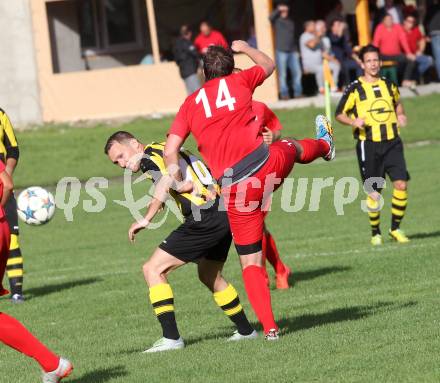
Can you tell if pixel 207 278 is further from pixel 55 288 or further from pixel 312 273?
pixel 55 288

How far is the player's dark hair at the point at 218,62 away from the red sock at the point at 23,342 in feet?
7.60

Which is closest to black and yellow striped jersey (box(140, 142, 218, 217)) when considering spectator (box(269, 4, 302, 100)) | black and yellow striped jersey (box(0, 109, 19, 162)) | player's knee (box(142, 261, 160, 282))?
player's knee (box(142, 261, 160, 282))

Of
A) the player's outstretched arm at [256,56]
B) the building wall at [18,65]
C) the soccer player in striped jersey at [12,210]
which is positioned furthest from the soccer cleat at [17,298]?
the building wall at [18,65]

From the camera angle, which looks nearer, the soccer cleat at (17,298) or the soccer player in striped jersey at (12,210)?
the soccer player in striped jersey at (12,210)

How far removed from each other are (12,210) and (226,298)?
4.27 m

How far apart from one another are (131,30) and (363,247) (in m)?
20.7

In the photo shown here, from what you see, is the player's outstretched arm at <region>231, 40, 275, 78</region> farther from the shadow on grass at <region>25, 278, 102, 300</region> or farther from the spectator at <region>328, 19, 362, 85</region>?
the spectator at <region>328, 19, 362, 85</region>

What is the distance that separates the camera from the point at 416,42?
30.0m

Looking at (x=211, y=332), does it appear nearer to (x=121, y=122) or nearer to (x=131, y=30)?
(x=121, y=122)

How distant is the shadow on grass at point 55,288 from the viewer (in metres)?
13.4

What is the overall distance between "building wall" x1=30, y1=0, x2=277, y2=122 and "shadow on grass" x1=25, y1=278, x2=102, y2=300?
17.7 meters

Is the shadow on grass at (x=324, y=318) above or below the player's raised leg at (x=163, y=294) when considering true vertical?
below

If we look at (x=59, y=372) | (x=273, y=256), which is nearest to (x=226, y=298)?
(x=59, y=372)

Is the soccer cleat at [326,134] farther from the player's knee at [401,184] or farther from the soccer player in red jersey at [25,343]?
the player's knee at [401,184]
